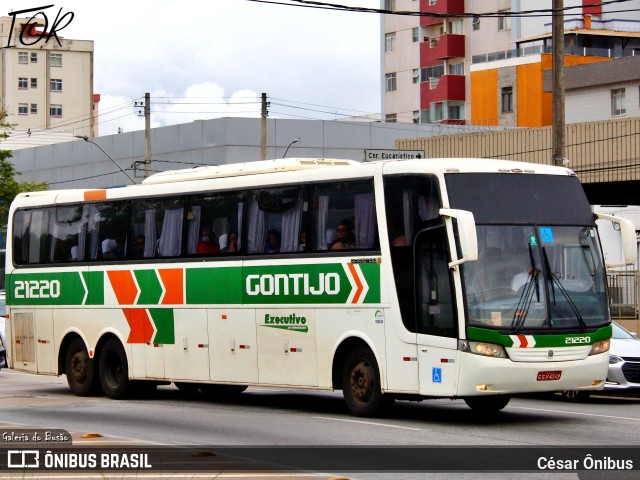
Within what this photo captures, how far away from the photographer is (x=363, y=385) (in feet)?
57.6

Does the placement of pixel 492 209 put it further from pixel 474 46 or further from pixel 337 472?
pixel 474 46

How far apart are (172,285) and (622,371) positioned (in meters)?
7.34

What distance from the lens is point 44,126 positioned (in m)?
→ 125

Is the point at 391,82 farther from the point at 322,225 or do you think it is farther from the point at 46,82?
the point at 322,225

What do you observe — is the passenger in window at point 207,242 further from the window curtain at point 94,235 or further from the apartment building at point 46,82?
the apartment building at point 46,82

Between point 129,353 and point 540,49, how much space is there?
48910mm

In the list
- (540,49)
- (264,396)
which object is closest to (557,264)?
(264,396)

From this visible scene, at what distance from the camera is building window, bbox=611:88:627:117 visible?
46406mm

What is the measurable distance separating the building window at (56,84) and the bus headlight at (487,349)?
115 metres

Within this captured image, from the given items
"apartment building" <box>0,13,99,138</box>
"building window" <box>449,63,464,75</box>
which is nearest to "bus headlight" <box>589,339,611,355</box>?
"building window" <box>449,63,464,75</box>

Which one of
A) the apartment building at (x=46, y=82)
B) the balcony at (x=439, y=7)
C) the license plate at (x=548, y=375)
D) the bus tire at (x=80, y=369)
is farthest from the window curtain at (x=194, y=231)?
the apartment building at (x=46, y=82)

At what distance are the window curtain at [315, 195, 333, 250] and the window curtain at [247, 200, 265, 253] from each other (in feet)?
3.97

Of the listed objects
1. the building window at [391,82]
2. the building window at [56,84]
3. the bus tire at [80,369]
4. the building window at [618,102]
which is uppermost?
the building window at [56,84]

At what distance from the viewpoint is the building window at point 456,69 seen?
81.4 m
